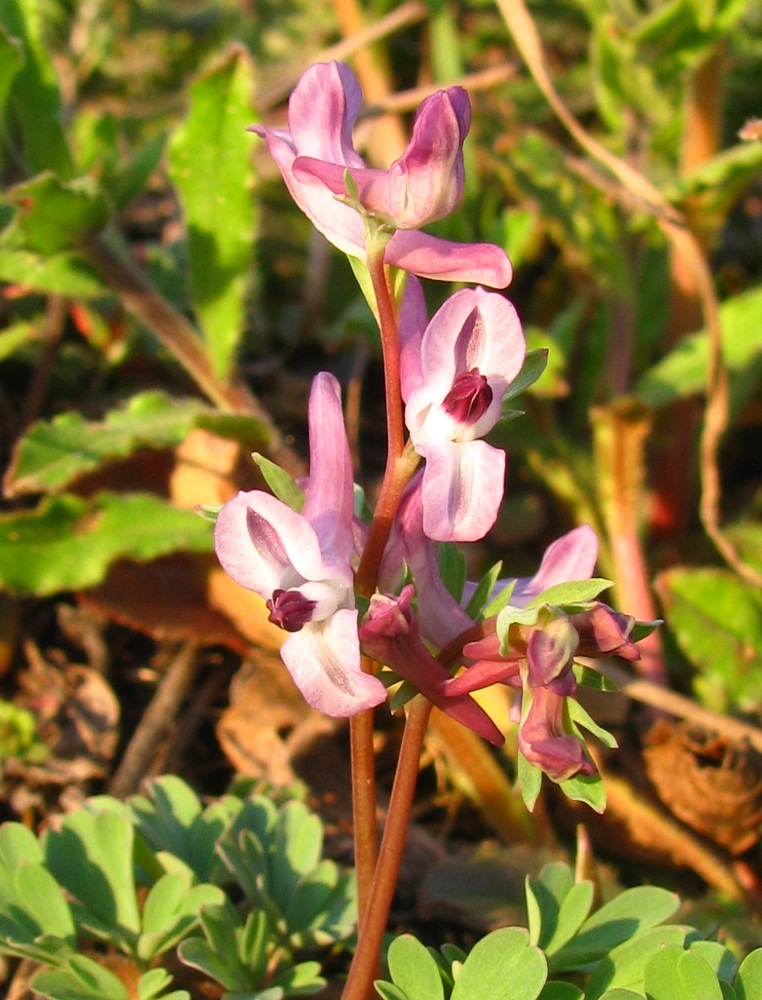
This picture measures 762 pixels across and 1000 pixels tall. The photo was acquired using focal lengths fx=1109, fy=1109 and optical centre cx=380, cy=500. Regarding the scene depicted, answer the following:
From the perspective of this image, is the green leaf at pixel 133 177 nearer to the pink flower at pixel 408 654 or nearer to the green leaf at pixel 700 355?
the green leaf at pixel 700 355

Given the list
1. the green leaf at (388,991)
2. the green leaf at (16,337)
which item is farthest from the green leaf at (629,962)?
the green leaf at (16,337)

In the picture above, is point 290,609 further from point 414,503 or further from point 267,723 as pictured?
point 267,723

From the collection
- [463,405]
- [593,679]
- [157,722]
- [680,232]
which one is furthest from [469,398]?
[680,232]

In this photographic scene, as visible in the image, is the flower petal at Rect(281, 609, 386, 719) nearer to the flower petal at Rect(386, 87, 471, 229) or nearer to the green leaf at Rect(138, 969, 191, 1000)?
the flower petal at Rect(386, 87, 471, 229)

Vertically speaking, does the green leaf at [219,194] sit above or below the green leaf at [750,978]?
above

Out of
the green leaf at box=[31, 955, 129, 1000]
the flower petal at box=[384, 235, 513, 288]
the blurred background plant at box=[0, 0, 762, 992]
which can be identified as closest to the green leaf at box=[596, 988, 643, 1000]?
the green leaf at box=[31, 955, 129, 1000]

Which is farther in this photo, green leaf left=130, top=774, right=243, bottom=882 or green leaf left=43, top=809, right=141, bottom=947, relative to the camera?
green leaf left=130, top=774, right=243, bottom=882
